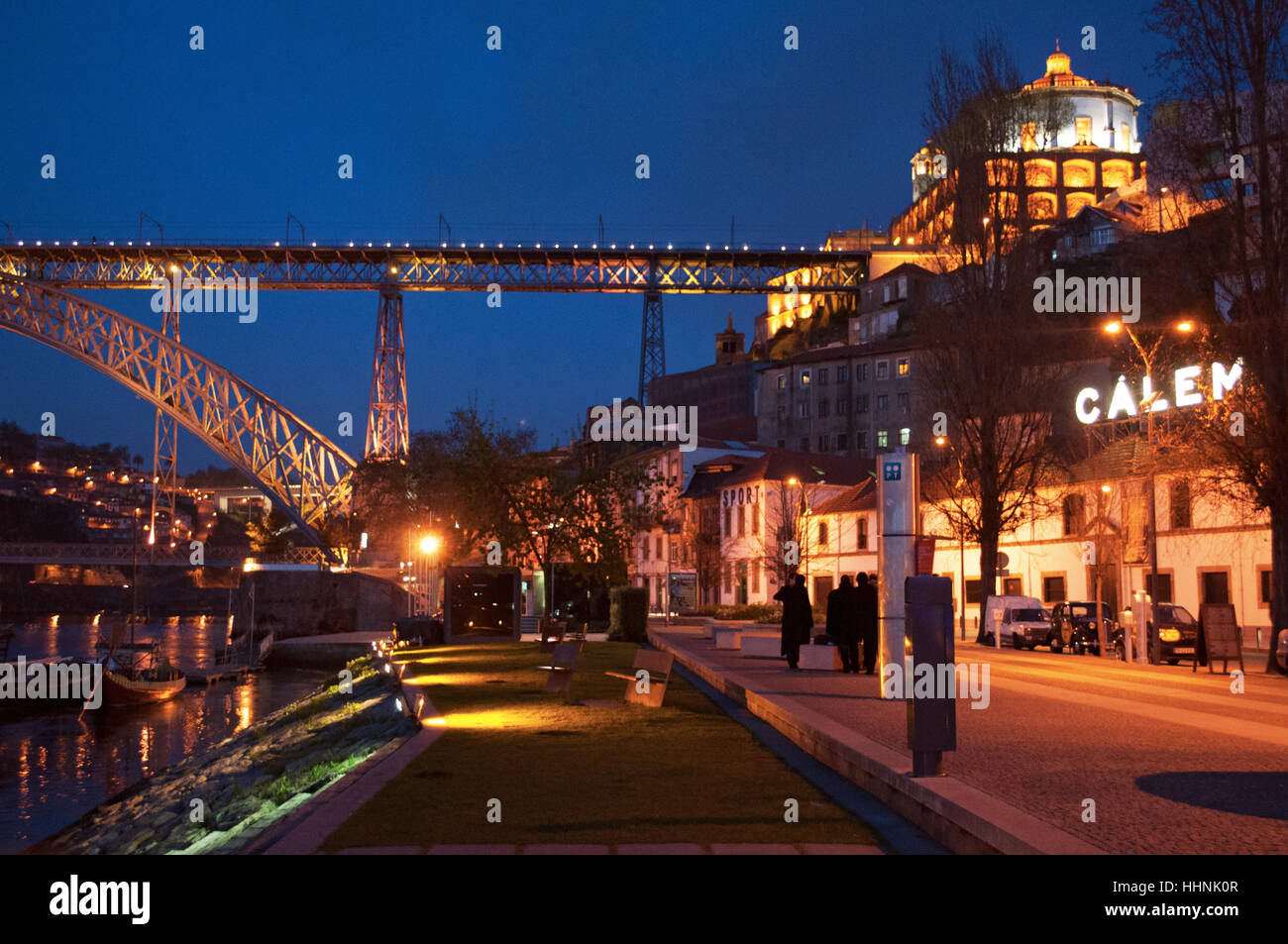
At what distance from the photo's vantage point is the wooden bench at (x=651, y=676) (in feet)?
57.5

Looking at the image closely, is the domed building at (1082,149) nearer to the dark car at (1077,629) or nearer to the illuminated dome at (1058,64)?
the illuminated dome at (1058,64)

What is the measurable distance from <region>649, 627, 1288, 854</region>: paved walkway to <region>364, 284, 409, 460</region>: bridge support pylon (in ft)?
221

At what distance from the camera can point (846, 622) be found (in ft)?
76.9

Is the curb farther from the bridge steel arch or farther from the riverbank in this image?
the bridge steel arch

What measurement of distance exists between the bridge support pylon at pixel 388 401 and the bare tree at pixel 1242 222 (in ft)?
202

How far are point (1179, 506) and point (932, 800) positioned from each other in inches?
1815

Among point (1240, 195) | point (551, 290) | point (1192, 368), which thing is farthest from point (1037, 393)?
point (551, 290)

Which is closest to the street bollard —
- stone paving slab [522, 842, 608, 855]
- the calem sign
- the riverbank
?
stone paving slab [522, 842, 608, 855]

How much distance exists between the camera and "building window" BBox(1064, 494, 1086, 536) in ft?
186

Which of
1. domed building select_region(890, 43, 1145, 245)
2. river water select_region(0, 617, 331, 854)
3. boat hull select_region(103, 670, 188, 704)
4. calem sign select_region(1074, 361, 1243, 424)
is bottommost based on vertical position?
river water select_region(0, 617, 331, 854)

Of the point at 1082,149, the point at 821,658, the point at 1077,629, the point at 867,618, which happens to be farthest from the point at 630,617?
the point at 1082,149

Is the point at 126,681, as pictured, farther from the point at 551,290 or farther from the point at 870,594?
the point at 551,290

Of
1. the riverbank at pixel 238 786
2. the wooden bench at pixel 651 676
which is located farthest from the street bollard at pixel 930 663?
the wooden bench at pixel 651 676

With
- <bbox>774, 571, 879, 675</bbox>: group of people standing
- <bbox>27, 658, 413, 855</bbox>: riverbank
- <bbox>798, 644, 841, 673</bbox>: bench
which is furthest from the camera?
<bbox>798, 644, 841, 673</bbox>: bench
